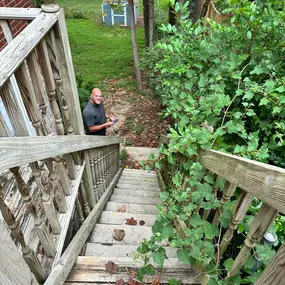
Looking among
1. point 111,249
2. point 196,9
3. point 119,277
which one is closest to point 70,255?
point 119,277

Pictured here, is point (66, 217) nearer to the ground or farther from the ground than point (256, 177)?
nearer to the ground

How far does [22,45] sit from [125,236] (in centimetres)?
211

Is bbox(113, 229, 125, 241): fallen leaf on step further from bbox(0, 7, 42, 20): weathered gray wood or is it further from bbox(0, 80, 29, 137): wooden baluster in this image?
bbox(0, 7, 42, 20): weathered gray wood

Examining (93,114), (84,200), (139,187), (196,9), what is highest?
(196,9)

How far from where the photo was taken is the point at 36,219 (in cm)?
148

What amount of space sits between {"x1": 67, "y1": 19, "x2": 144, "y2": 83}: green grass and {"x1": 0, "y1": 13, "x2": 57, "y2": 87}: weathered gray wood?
883cm

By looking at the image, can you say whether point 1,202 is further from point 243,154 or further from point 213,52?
point 213,52

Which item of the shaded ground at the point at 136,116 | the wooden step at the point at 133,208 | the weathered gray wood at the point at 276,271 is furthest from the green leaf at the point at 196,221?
the shaded ground at the point at 136,116

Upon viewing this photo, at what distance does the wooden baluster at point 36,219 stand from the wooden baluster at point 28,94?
14.1 inches

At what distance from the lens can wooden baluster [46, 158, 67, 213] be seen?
66.3 inches

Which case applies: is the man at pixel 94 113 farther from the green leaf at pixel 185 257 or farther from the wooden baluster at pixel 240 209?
the wooden baluster at pixel 240 209

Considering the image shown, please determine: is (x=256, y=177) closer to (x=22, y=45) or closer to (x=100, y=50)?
(x=22, y=45)

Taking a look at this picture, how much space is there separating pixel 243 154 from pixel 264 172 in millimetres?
730

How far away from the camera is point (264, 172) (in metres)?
0.99
